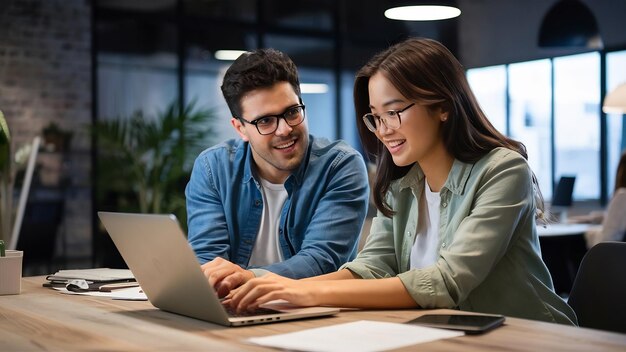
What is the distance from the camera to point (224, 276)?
195cm

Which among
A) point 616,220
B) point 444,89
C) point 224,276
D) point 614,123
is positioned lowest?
point 616,220

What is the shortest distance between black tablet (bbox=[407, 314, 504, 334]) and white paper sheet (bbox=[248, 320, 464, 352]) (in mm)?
18

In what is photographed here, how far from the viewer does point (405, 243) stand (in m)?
2.18

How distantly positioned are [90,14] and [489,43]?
4728 mm

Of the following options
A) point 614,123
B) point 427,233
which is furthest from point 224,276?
point 614,123

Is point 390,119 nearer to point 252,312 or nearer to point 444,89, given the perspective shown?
point 444,89

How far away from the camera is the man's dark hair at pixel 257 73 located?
2.62 meters

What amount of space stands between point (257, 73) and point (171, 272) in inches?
42.6

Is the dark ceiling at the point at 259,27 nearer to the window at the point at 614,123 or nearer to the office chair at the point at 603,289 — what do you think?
the window at the point at 614,123

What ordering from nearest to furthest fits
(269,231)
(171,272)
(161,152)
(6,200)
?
(171,272) → (269,231) → (6,200) → (161,152)

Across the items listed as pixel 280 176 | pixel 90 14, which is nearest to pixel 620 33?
pixel 90 14

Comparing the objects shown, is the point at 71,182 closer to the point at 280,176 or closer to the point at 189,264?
the point at 280,176

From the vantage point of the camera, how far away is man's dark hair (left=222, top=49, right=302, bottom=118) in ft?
8.58

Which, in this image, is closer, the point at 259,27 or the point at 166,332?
the point at 166,332
